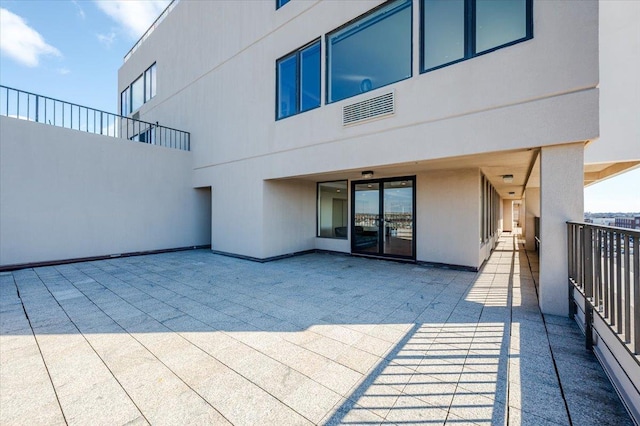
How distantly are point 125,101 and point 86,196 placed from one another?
31.0 ft

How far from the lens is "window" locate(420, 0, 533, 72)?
12.7 ft

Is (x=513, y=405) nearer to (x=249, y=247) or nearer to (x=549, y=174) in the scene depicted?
(x=549, y=174)

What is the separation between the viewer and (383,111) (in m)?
5.06

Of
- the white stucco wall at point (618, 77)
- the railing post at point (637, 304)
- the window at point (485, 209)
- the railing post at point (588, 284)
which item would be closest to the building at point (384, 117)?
the window at point (485, 209)

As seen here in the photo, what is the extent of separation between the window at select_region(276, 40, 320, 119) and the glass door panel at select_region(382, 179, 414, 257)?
3031 millimetres

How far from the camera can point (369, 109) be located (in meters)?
5.25

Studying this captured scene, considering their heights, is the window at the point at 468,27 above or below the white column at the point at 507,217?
above

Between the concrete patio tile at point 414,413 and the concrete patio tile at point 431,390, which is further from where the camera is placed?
the concrete patio tile at point 431,390

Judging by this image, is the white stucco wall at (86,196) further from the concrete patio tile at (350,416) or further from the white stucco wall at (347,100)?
the concrete patio tile at (350,416)

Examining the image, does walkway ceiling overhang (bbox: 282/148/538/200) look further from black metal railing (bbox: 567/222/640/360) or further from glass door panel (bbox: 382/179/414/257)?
black metal railing (bbox: 567/222/640/360)

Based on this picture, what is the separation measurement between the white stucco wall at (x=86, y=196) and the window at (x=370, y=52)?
21.5ft

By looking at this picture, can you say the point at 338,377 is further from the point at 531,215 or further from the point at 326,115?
the point at 531,215

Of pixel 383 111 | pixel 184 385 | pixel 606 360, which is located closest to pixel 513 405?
pixel 606 360

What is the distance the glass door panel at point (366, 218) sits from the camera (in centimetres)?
767
